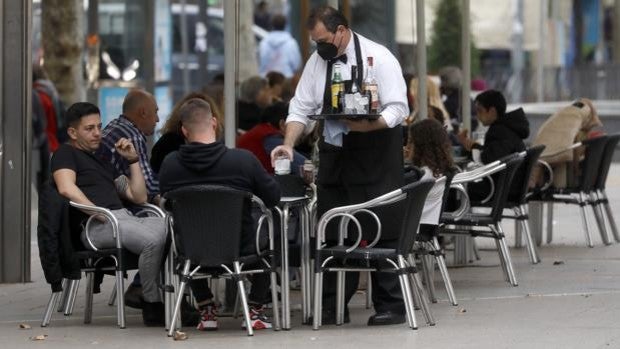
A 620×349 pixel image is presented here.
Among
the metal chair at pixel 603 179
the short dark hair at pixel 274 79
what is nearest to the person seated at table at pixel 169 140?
the metal chair at pixel 603 179

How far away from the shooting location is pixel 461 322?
9.36 meters

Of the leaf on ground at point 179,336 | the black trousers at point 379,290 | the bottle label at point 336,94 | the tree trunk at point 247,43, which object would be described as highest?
the tree trunk at point 247,43

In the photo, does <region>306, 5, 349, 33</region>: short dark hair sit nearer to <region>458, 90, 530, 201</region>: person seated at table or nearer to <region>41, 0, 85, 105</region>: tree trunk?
<region>458, 90, 530, 201</region>: person seated at table

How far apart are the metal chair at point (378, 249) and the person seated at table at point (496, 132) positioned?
2938 millimetres

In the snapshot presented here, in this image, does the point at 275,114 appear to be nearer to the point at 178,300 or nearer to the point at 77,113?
the point at 77,113

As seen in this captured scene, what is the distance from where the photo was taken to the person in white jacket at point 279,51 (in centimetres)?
2300

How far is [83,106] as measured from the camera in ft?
31.6

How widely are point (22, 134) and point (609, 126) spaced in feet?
46.2

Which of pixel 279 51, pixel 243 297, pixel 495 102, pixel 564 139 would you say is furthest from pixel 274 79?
pixel 243 297

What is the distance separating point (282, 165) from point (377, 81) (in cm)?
68

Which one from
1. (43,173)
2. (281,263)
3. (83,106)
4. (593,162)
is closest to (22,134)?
(83,106)

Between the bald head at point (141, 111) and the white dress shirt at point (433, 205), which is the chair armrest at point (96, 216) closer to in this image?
the bald head at point (141, 111)

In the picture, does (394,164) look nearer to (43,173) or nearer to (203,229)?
(203,229)

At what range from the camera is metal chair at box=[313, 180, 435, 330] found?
885 centimetres
